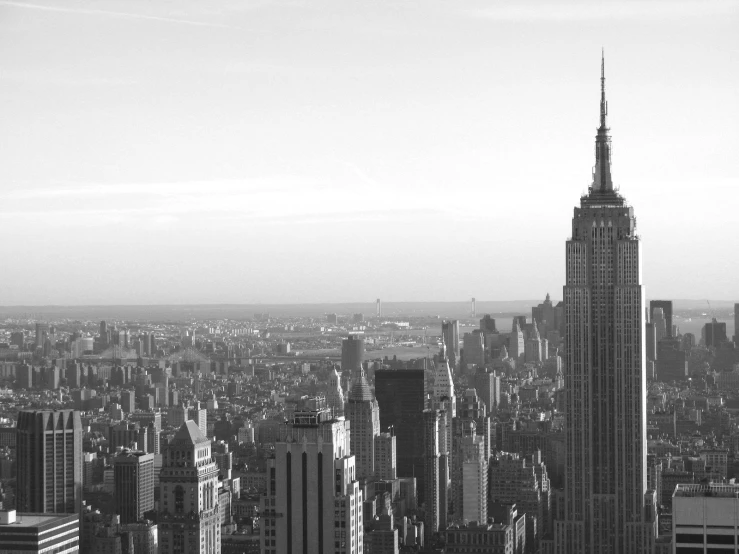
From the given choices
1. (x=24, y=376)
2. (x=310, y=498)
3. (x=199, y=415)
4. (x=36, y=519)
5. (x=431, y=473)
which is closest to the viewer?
(x=310, y=498)

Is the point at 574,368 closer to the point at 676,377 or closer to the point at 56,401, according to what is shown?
the point at 676,377

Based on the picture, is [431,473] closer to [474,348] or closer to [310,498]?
[474,348]

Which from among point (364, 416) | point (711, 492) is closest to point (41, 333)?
point (364, 416)

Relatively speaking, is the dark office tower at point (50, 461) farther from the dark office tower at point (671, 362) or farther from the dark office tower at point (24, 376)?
the dark office tower at point (671, 362)

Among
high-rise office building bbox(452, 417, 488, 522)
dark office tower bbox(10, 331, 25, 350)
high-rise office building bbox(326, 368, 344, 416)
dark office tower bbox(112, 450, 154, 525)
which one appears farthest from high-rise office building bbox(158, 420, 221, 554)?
high-rise office building bbox(452, 417, 488, 522)

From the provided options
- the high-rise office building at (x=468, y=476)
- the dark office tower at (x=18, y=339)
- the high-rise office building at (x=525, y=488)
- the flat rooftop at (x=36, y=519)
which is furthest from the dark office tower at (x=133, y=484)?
the high-rise office building at (x=525, y=488)

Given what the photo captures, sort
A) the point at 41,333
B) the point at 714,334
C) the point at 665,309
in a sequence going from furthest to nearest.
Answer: the point at 714,334 → the point at 665,309 → the point at 41,333

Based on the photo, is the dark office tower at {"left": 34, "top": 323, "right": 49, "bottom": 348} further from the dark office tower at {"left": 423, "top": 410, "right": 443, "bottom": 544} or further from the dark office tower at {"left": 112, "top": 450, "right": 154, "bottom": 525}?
the dark office tower at {"left": 423, "top": 410, "right": 443, "bottom": 544}

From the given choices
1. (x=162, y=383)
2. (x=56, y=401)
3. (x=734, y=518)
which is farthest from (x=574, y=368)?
(x=734, y=518)
